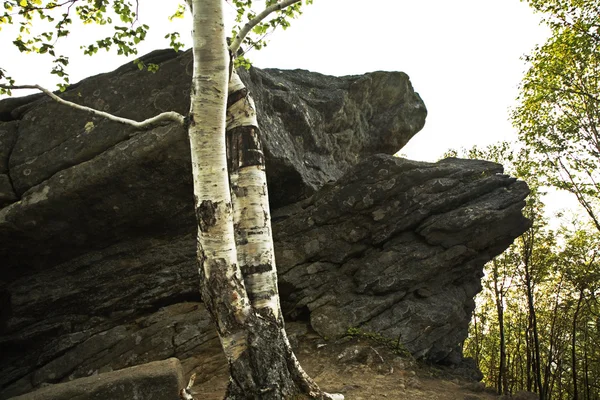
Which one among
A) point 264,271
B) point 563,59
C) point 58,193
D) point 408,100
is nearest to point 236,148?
point 264,271

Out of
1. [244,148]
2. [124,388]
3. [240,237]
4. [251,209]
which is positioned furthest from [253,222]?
[124,388]

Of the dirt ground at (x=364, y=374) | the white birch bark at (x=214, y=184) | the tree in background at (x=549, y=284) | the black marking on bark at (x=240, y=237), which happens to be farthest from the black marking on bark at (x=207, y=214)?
the tree in background at (x=549, y=284)

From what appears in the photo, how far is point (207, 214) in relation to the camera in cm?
561

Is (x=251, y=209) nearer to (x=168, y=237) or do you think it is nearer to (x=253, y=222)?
(x=253, y=222)

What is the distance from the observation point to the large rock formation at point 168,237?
1036 centimetres

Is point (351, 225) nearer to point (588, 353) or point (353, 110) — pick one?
point (353, 110)

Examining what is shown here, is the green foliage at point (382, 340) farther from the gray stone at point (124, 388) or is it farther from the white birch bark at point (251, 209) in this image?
the gray stone at point (124, 388)

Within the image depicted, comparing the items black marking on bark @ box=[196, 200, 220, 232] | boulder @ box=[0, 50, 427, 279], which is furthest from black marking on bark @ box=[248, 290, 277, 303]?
boulder @ box=[0, 50, 427, 279]

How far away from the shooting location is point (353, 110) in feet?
53.4

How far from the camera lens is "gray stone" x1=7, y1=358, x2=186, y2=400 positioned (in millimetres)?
5797

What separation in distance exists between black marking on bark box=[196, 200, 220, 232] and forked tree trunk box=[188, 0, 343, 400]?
0.02 metres

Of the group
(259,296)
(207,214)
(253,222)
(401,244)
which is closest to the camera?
(207,214)

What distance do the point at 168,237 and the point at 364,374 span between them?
24.6ft

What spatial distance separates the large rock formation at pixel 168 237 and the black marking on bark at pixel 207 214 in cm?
515
